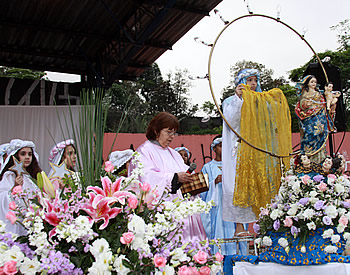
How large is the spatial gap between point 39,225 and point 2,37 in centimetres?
747

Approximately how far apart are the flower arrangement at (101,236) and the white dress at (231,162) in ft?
6.75

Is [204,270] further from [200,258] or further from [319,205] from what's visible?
[319,205]

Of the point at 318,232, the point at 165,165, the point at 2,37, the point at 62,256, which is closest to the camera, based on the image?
the point at 62,256

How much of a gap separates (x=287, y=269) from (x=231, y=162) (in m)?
1.26

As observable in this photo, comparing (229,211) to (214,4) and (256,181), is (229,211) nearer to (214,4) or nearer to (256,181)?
(256,181)

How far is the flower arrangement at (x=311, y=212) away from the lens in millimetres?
2717

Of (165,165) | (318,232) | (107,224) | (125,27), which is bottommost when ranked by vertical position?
(318,232)

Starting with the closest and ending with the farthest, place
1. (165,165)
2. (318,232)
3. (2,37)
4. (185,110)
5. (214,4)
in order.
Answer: (318,232) → (165,165) → (214,4) → (2,37) → (185,110)

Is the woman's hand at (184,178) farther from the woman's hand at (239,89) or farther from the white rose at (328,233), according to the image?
the woman's hand at (239,89)

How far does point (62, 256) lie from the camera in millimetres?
1440

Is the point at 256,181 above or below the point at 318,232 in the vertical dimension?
above

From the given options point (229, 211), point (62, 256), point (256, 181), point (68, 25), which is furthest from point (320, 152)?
point (68, 25)

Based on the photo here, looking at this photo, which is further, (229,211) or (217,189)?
(217,189)

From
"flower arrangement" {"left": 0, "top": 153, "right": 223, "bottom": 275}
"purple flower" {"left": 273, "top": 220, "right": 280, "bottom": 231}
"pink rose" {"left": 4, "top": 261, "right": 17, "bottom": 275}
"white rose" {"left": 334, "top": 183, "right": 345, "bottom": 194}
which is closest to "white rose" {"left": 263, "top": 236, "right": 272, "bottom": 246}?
"purple flower" {"left": 273, "top": 220, "right": 280, "bottom": 231}
